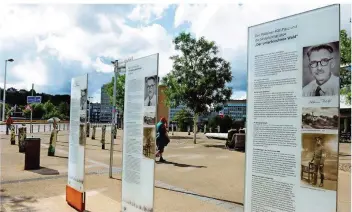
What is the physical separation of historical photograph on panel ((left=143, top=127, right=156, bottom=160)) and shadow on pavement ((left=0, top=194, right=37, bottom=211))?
9.10ft

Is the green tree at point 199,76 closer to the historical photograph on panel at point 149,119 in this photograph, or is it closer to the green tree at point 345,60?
the green tree at point 345,60

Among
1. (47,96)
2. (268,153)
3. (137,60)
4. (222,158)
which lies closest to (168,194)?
(137,60)

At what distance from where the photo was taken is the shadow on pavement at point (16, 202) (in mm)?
5949

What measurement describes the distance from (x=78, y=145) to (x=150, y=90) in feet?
8.39

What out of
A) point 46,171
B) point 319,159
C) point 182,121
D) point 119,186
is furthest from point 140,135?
point 182,121

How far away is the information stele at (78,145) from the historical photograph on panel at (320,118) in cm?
447

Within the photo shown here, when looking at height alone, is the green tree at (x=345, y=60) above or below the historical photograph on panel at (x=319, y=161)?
above

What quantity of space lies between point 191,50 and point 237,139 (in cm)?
714

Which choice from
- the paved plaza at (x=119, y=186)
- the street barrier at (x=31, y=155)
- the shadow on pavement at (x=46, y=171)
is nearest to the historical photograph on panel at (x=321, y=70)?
the paved plaza at (x=119, y=186)

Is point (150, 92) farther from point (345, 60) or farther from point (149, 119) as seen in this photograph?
point (345, 60)

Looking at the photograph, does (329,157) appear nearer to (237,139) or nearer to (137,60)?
(137,60)

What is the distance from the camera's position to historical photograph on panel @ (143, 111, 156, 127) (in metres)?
4.59

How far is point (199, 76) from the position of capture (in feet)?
68.8

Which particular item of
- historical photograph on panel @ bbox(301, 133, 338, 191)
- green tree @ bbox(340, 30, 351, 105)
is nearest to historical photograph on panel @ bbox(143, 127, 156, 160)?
historical photograph on panel @ bbox(301, 133, 338, 191)
